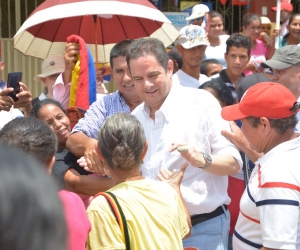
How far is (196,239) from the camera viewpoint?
347 cm

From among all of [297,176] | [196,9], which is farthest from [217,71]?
[297,176]

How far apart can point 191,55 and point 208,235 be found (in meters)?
2.97

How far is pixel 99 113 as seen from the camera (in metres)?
3.87

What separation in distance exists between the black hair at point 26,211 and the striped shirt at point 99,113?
9.06 feet

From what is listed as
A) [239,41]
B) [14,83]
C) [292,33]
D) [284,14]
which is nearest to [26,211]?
[14,83]

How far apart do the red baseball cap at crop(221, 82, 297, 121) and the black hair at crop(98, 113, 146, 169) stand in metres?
0.57

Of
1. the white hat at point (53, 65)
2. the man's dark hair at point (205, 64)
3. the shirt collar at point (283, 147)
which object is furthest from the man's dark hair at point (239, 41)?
the shirt collar at point (283, 147)

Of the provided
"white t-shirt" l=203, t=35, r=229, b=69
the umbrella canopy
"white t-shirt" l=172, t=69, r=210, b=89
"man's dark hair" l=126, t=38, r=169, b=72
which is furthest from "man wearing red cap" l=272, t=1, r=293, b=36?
"man's dark hair" l=126, t=38, r=169, b=72

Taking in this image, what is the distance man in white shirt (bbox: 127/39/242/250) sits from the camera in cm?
339

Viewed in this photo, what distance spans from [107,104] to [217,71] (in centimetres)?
305

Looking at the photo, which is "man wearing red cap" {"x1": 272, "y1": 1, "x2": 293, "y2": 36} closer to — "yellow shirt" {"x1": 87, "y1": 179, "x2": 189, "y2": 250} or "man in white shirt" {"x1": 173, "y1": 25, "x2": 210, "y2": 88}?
"man in white shirt" {"x1": 173, "y1": 25, "x2": 210, "y2": 88}

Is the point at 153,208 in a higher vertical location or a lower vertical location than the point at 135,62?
lower

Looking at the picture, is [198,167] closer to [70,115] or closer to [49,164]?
[49,164]

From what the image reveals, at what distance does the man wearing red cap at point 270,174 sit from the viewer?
2.60m
